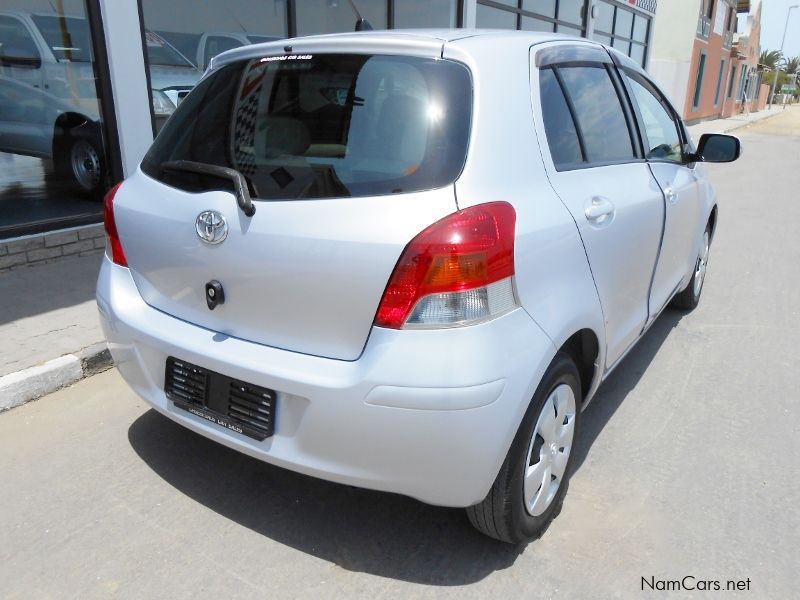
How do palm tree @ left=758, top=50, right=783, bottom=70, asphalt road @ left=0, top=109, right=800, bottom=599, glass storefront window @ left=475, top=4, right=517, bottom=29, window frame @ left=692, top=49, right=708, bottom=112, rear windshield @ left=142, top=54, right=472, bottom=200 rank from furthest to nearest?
1. palm tree @ left=758, top=50, right=783, bottom=70
2. window frame @ left=692, top=49, right=708, bottom=112
3. glass storefront window @ left=475, top=4, right=517, bottom=29
4. asphalt road @ left=0, top=109, right=800, bottom=599
5. rear windshield @ left=142, top=54, right=472, bottom=200

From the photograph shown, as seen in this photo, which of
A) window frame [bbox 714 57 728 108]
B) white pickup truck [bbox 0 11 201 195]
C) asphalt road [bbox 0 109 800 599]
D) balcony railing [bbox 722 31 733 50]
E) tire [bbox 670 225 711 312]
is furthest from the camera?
window frame [bbox 714 57 728 108]

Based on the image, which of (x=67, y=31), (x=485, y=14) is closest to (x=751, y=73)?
(x=485, y=14)

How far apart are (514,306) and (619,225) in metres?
0.95

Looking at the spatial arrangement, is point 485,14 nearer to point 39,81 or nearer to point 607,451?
point 39,81

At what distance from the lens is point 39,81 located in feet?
19.4

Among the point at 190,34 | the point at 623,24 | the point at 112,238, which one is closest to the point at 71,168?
the point at 190,34

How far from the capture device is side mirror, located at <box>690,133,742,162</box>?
12.9 ft

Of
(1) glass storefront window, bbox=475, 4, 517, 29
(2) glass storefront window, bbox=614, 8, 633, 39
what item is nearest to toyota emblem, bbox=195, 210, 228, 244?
(1) glass storefront window, bbox=475, 4, 517, 29

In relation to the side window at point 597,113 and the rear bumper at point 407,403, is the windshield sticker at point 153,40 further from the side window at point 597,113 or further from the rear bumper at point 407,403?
the rear bumper at point 407,403

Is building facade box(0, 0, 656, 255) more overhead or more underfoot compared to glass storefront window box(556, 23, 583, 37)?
more underfoot

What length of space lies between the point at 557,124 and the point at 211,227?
1.32 m

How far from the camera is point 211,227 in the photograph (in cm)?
214

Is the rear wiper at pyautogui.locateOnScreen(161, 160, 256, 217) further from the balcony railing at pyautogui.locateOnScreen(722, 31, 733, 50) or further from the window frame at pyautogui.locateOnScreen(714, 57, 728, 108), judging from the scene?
the balcony railing at pyautogui.locateOnScreen(722, 31, 733, 50)

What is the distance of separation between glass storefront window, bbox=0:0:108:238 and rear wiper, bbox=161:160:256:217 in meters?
3.57
